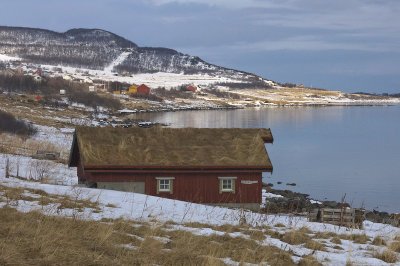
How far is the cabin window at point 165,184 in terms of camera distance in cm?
1983

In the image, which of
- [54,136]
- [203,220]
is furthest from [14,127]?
[203,220]

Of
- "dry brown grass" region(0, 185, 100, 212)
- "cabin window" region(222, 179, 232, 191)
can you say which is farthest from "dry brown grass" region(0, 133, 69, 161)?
"dry brown grass" region(0, 185, 100, 212)

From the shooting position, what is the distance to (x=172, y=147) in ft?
66.6

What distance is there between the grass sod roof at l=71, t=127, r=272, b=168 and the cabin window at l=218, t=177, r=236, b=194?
67cm

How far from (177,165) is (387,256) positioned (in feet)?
38.3

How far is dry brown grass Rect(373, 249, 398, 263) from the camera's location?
8.55m

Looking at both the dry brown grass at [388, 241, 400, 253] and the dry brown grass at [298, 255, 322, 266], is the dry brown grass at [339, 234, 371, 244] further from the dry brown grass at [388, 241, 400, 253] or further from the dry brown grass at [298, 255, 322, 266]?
the dry brown grass at [298, 255, 322, 266]

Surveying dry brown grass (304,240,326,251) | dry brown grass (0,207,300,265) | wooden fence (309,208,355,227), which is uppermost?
dry brown grass (0,207,300,265)

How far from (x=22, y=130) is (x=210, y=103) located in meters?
120

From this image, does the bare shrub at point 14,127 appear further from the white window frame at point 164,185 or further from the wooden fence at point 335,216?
the wooden fence at point 335,216

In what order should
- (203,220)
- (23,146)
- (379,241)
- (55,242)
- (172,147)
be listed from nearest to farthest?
(55,242), (379,241), (203,220), (172,147), (23,146)

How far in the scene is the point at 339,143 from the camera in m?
63.4

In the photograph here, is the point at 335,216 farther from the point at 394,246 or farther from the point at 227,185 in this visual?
the point at 394,246

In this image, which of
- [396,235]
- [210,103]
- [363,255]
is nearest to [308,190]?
[396,235]
